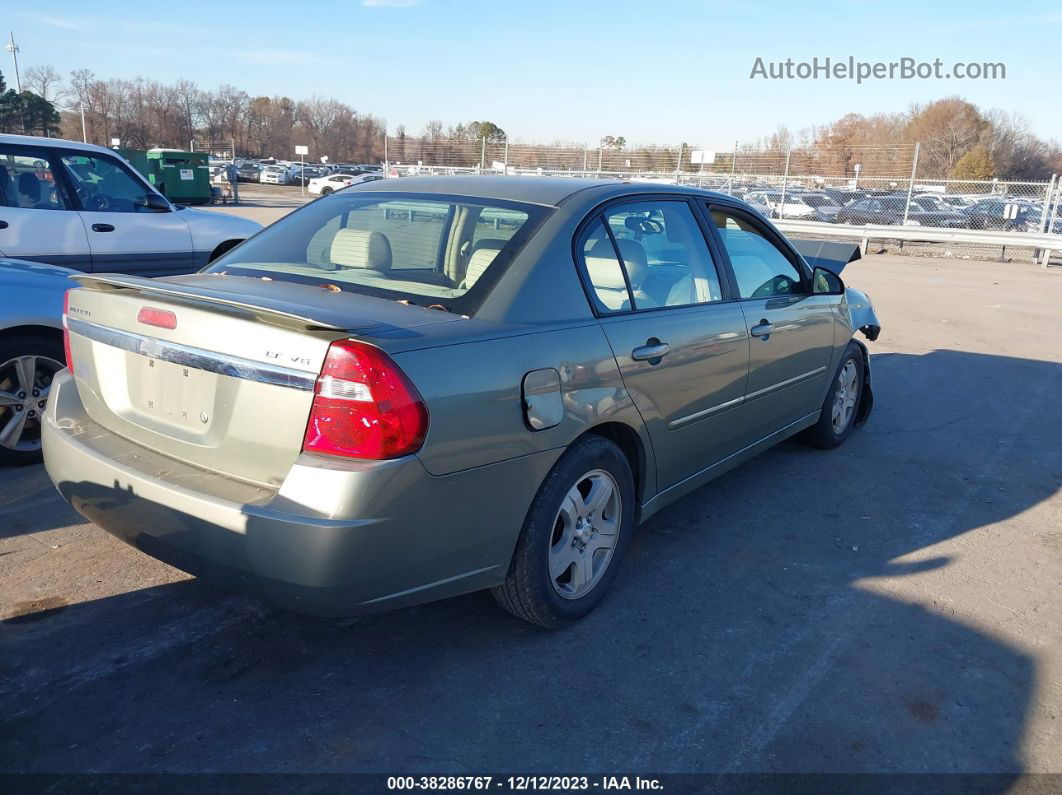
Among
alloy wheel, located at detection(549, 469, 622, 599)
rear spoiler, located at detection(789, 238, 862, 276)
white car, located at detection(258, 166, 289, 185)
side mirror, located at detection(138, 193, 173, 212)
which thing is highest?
white car, located at detection(258, 166, 289, 185)

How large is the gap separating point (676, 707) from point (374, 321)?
1631 millimetres

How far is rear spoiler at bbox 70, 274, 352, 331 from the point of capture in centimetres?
248

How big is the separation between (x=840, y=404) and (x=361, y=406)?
415cm

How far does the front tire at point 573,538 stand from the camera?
2.98 meters

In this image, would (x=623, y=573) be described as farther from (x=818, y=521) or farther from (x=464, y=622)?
(x=818, y=521)

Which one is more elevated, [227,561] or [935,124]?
[935,124]

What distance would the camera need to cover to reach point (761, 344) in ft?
14.0

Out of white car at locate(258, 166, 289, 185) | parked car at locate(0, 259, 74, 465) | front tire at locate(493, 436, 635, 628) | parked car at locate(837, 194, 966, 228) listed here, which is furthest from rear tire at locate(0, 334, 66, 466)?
white car at locate(258, 166, 289, 185)

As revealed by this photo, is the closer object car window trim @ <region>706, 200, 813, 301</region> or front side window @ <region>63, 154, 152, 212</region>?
car window trim @ <region>706, 200, 813, 301</region>

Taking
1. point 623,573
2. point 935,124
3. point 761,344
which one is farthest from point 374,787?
point 935,124

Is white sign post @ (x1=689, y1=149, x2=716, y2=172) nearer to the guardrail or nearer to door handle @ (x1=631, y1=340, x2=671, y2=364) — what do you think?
the guardrail

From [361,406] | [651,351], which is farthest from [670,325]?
[361,406]

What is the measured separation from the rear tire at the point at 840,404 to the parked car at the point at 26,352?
461 centimetres

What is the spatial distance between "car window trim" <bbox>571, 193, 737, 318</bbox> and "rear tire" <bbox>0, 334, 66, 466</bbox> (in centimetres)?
312
